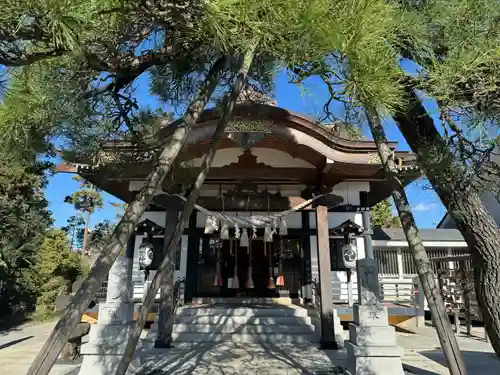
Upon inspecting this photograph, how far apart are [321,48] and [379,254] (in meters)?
11.5

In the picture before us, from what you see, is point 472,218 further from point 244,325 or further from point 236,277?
point 236,277

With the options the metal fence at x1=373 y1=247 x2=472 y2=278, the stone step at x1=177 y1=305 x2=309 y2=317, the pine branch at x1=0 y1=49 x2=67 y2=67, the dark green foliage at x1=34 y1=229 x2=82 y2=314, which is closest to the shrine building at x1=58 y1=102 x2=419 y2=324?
the stone step at x1=177 y1=305 x2=309 y2=317

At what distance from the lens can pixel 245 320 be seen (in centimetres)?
699

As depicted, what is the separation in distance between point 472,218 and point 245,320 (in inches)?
208

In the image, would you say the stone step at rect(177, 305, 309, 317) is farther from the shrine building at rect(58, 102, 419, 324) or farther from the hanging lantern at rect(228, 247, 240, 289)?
the hanging lantern at rect(228, 247, 240, 289)

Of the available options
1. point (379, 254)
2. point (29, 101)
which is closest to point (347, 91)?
point (29, 101)

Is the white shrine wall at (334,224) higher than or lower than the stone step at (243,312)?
higher

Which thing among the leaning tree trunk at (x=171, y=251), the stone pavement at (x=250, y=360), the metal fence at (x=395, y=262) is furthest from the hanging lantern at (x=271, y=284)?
the leaning tree trunk at (x=171, y=251)

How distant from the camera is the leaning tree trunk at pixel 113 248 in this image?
1697mm

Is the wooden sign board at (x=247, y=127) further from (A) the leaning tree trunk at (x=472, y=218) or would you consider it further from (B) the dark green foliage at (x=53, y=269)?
(B) the dark green foliage at (x=53, y=269)

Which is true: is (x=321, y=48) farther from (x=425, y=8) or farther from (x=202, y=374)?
(x=202, y=374)

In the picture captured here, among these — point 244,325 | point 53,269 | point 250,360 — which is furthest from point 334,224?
Answer: point 53,269

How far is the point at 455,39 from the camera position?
8.22 ft

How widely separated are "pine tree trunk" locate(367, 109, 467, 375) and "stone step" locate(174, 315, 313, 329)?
484 centimetres
